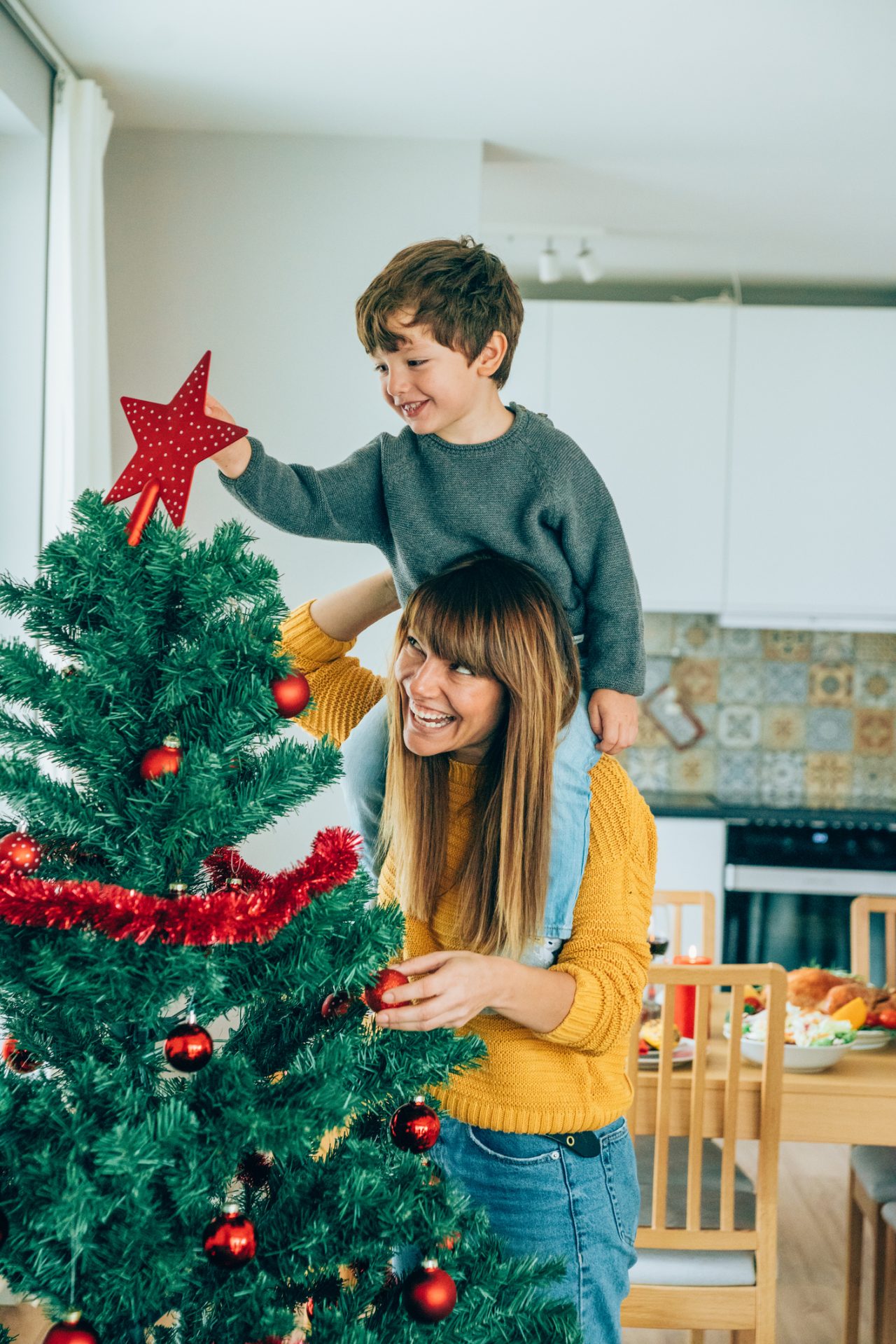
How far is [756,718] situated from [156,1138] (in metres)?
4.00

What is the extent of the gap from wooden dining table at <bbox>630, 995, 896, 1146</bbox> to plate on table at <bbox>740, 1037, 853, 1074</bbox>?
3 centimetres

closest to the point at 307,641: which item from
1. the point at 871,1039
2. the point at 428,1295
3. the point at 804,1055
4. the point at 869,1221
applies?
the point at 428,1295

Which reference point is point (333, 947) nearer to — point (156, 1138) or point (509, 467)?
point (156, 1138)

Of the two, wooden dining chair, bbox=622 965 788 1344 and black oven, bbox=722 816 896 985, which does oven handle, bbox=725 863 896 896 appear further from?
wooden dining chair, bbox=622 965 788 1344

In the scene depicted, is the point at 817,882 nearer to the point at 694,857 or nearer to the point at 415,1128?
the point at 694,857

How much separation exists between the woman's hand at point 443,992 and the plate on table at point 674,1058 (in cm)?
118

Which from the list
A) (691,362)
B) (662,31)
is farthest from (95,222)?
(691,362)

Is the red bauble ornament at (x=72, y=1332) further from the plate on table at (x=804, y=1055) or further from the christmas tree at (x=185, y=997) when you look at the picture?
the plate on table at (x=804, y=1055)

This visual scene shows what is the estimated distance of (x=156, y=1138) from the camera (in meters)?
0.72

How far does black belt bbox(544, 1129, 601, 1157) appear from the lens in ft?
3.94

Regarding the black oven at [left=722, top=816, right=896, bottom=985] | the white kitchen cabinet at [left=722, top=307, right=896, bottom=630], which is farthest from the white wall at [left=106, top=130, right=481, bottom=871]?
the black oven at [left=722, top=816, right=896, bottom=985]

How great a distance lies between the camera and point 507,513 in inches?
55.2

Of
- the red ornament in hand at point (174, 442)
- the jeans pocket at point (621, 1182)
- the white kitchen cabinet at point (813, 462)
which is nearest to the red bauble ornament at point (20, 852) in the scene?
the red ornament in hand at point (174, 442)

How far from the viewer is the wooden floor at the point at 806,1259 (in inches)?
98.3
